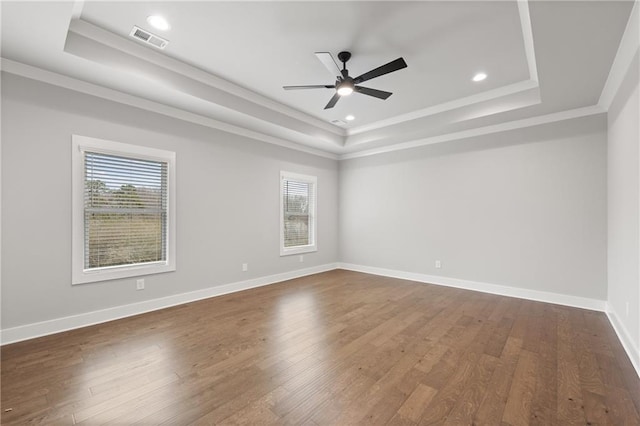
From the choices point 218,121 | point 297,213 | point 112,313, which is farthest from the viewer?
point 297,213

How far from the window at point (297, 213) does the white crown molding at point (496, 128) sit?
1.57 m

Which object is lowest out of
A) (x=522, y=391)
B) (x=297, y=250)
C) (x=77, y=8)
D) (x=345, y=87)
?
(x=522, y=391)

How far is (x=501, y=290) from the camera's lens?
4.39 meters

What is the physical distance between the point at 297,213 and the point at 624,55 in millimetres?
4854

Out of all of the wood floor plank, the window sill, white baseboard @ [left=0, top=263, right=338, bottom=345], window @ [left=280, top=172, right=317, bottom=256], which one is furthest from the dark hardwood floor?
window @ [left=280, top=172, right=317, bottom=256]

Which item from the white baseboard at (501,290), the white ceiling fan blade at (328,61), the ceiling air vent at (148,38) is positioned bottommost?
the white baseboard at (501,290)

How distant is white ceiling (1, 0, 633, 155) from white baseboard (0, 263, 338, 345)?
8.38 feet

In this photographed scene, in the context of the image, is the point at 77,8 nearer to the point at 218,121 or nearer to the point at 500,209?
the point at 218,121

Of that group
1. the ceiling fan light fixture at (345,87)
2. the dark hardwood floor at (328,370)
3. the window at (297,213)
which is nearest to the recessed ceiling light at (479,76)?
the ceiling fan light fixture at (345,87)

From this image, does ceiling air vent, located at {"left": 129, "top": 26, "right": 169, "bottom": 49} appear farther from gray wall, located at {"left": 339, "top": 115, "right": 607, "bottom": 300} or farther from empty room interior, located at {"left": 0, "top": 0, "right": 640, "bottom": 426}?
gray wall, located at {"left": 339, "top": 115, "right": 607, "bottom": 300}

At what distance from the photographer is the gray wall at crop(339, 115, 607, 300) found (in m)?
3.75

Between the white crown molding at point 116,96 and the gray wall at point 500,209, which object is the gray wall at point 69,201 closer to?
the white crown molding at point 116,96

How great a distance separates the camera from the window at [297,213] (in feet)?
17.8

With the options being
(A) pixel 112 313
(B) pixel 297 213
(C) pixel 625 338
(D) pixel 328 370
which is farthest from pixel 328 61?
(C) pixel 625 338
